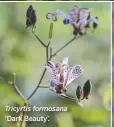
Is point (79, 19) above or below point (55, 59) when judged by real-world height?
above

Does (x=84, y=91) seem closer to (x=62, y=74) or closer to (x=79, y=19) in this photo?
(x=62, y=74)

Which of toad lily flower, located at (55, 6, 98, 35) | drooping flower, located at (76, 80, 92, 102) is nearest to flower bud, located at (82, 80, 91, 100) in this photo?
drooping flower, located at (76, 80, 92, 102)

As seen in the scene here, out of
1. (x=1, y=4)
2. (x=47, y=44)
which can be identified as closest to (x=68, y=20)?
(x=47, y=44)

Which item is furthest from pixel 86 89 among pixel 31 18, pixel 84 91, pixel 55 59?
pixel 31 18

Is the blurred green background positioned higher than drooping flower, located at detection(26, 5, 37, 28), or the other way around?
drooping flower, located at detection(26, 5, 37, 28)

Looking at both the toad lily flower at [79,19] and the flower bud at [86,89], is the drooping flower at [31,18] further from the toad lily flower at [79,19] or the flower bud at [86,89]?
the flower bud at [86,89]

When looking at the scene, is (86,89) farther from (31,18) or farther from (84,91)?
(31,18)

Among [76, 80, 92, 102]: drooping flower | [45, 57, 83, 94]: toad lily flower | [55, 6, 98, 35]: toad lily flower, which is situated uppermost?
[55, 6, 98, 35]: toad lily flower

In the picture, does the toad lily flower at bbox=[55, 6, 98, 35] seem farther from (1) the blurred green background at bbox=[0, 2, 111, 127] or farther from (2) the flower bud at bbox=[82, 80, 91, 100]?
(2) the flower bud at bbox=[82, 80, 91, 100]
